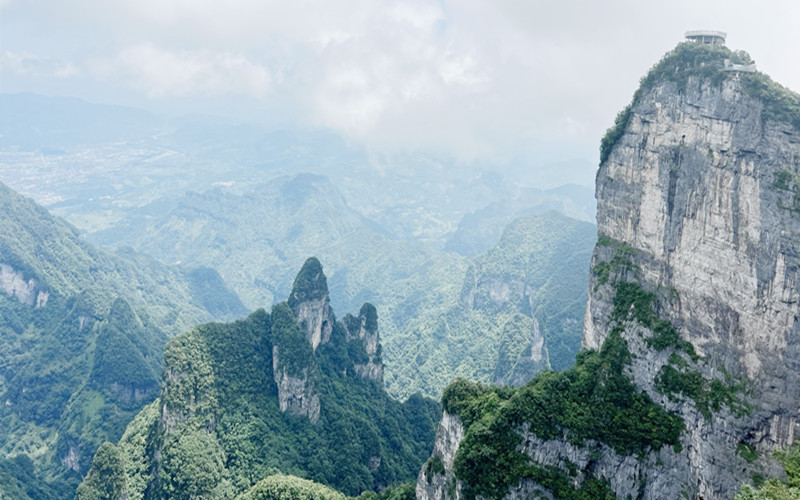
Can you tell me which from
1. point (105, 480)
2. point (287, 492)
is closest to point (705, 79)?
point (287, 492)

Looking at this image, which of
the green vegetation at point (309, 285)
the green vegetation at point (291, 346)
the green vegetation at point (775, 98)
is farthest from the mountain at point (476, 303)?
the green vegetation at point (775, 98)

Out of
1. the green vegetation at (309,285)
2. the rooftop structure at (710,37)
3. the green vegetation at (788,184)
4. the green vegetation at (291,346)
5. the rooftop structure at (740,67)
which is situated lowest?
the green vegetation at (291,346)

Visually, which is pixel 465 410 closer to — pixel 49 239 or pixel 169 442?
pixel 169 442

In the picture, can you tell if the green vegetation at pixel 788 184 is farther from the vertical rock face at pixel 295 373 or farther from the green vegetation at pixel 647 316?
the vertical rock face at pixel 295 373

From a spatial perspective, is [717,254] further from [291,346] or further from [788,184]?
[291,346]

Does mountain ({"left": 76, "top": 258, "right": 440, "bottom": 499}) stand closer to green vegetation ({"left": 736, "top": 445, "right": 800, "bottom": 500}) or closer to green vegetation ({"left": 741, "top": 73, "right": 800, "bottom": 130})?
green vegetation ({"left": 736, "top": 445, "right": 800, "bottom": 500})

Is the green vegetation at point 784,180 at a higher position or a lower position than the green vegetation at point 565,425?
higher
